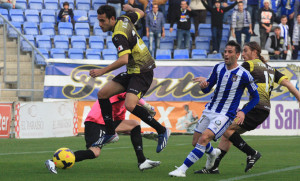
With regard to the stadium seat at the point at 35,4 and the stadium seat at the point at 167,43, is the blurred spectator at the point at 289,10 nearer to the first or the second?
the stadium seat at the point at 167,43

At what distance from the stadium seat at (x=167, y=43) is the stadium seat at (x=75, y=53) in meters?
3.15

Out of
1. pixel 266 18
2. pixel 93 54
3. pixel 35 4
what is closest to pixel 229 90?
pixel 266 18

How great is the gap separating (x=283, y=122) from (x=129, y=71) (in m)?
12.6

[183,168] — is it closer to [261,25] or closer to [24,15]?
[261,25]

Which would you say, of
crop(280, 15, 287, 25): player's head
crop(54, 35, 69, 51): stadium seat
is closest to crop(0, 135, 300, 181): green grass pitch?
crop(280, 15, 287, 25): player's head

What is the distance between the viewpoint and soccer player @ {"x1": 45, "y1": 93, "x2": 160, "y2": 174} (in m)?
8.70

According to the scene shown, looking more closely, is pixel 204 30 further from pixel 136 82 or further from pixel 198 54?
pixel 136 82

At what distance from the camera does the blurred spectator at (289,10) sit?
23.3 metres

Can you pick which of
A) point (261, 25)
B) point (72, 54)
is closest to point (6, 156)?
point (72, 54)

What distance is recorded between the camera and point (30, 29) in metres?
24.2

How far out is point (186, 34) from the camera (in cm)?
2320

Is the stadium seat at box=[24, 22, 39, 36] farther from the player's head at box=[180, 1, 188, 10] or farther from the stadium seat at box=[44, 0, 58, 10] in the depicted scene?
the player's head at box=[180, 1, 188, 10]

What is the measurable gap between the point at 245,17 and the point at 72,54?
6640 millimetres

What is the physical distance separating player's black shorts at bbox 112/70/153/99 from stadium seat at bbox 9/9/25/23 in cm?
1667
